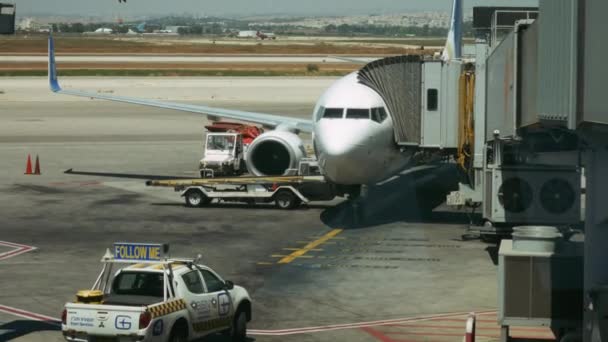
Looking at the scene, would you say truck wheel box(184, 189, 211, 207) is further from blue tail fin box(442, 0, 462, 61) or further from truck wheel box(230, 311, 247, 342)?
truck wheel box(230, 311, 247, 342)

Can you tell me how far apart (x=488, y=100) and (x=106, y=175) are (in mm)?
27238

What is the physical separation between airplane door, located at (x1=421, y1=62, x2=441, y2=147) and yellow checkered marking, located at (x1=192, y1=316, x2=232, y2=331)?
56.5ft

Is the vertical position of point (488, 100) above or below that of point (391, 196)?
above

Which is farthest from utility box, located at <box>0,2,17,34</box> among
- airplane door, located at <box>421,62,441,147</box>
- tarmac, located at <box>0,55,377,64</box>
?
tarmac, located at <box>0,55,377,64</box>

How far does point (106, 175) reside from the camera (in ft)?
170

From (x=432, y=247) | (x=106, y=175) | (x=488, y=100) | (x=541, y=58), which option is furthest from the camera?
(x=106, y=175)

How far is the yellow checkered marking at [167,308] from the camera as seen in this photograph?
60.7ft

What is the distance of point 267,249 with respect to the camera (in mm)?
32469

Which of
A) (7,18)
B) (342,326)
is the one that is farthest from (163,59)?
(342,326)

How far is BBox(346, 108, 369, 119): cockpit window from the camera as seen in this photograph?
35750mm

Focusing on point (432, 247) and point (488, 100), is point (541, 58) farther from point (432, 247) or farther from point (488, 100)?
point (432, 247)

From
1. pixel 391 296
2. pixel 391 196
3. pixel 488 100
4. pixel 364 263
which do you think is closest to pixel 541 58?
pixel 391 296

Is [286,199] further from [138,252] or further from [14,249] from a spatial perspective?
[138,252]

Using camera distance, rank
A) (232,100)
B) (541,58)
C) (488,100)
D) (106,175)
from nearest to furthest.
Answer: (541,58), (488,100), (106,175), (232,100)
